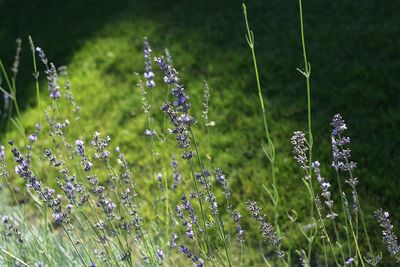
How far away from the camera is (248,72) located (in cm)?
541

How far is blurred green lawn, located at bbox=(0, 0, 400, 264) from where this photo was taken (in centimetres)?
418

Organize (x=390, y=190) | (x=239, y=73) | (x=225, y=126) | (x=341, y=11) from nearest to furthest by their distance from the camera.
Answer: (x=390, y=190) < (x=225, y=126) < (x=239, y=73) < (x=341, y=11)

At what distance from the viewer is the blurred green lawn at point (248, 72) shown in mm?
4181

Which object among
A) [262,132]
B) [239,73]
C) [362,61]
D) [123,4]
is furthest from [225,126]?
[123,4]

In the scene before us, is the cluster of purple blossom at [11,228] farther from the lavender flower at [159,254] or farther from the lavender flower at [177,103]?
the lavender flower at [177,103]

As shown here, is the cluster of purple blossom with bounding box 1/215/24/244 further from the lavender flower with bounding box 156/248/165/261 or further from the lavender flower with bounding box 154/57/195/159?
the lavender flower with bounding box 154/57/195/159

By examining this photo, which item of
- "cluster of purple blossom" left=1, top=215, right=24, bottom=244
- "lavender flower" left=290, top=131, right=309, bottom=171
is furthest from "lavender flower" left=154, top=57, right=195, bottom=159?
"cluster of purple blossom" left=1, top=215, right=24, bottom=244

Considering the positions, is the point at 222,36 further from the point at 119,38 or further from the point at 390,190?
the point at 390,190

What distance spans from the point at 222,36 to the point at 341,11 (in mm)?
1149

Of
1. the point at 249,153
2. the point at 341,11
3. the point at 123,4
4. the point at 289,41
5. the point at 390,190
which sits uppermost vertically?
the point at 123,4

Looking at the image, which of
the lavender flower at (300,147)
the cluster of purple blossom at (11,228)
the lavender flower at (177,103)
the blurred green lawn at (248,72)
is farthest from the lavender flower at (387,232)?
the cluster of purple blossom at (11,228)

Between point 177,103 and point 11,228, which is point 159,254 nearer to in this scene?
point 177,103

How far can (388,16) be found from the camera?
5527mm

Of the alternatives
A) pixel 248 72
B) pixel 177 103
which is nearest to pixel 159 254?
pixel 177 103
